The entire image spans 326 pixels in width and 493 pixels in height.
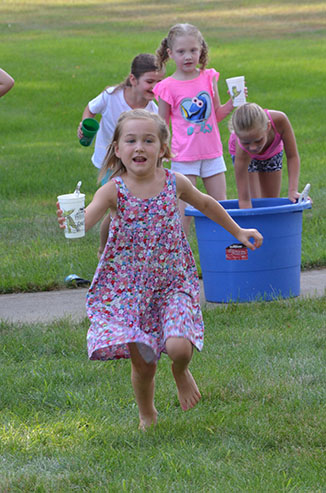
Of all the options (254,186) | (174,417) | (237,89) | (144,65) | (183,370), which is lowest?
(174,417)

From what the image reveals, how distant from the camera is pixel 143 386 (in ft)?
12.0

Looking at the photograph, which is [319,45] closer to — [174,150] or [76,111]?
[76,111]

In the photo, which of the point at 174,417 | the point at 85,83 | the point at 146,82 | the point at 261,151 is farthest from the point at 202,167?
the point at 85,83

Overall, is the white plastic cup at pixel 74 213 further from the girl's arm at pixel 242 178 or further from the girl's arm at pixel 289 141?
the girl's arm at pixel 289 141

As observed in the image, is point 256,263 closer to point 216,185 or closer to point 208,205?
point 216,185

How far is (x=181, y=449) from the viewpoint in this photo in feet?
11.3

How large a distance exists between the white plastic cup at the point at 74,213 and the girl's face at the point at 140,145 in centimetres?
35

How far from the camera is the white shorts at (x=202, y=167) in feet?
22.0

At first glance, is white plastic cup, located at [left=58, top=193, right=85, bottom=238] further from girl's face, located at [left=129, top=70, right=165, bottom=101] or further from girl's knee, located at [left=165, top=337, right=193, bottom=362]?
girl's face, located at [left=129, top=70, right=165, bottom=101]

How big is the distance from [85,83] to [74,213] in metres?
16.7

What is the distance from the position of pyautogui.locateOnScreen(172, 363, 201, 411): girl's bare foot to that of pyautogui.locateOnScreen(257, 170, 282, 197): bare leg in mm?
3069

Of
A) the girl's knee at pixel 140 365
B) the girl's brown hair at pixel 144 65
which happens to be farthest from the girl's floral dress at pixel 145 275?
the girl's brown hair at pixel 144 65

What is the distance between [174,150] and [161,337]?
331cm

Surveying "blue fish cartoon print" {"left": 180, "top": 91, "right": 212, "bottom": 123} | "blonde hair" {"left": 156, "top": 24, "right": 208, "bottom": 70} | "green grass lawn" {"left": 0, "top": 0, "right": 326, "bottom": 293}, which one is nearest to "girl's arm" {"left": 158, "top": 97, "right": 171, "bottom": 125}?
"blue fish cartoon print" {"left": 180, "top": 91, "right": 212, "bottom": 123}
